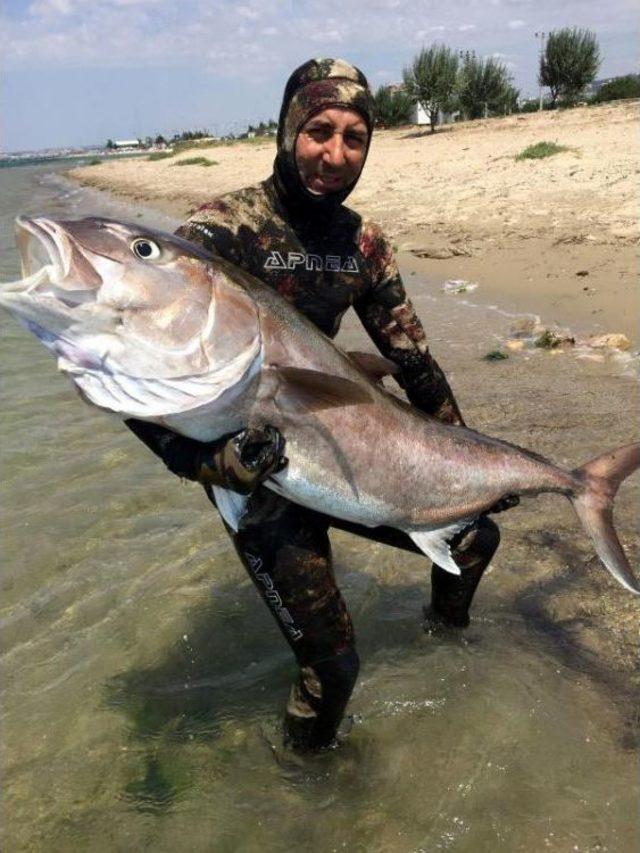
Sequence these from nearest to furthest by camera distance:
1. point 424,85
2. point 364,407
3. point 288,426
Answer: point 288,426 < point 364,407 < point 424,85

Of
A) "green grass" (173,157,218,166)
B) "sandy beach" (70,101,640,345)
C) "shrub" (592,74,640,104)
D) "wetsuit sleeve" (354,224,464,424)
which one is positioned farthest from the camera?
"green grass" (173,157,218,166)

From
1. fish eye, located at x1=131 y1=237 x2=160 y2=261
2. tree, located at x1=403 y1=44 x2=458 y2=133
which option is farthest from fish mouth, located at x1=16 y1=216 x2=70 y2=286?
tree, located at x1=403 y1=44 x2=458 y2=133

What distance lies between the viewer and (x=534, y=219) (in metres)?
11.9

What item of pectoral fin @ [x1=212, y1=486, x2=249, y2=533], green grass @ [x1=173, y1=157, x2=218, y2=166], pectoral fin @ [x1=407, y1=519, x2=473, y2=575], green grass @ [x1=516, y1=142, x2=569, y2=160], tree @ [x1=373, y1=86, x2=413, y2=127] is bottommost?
green grass @ [x1=173, y1=157, x2=218, y2=166]

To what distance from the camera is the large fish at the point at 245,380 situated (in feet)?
6.93

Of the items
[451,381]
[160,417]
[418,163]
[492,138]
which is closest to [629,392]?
[451,381]

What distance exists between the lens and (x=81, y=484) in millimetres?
5719

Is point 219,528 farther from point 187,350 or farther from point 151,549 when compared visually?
point 187,350

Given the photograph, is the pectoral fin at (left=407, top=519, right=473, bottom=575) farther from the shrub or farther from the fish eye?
the shrub

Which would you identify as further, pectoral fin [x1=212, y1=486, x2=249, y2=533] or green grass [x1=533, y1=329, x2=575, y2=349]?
green grass [x1=533, y1=329, x2=575, y2=349]

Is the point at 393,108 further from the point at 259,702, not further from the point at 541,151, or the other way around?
the point at 259,702

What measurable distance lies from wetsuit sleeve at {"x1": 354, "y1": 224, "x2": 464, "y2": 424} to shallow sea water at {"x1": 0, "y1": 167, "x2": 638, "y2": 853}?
1.24m

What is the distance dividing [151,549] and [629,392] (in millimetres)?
4067

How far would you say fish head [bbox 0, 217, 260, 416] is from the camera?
6.75ft
